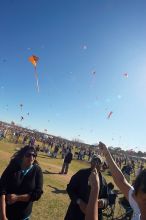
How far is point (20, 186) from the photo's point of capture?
4895 millimetres

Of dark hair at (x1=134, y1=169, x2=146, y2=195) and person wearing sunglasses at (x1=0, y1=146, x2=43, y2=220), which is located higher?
dark hair at (x1=134, y1=169, x2=146, y2=195)

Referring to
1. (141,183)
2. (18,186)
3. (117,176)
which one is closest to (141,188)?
(141,183)

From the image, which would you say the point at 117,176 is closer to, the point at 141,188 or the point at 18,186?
the point at 141,188

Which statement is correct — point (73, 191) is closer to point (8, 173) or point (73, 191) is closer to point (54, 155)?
point (8, 173)

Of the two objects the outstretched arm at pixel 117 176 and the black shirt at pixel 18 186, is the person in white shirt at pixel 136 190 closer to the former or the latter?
the outstretched arm at pixel 117 176

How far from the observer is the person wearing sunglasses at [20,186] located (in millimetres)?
4812

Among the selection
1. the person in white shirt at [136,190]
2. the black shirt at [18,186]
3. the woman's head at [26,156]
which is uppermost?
the woman's head at [26,156]

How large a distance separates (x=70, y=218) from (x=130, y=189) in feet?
8.89

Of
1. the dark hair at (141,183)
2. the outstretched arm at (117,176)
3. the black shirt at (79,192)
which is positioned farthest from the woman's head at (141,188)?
the black shirt at (79,192)

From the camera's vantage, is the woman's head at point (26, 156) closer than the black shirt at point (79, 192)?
Yes

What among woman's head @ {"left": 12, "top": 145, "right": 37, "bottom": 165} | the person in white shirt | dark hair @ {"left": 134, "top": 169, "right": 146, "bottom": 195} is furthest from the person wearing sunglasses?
dark hair @ {"left": 134, "top": 169, "right": 146, "bottom": 195}

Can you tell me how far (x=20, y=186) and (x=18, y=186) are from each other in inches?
1.5

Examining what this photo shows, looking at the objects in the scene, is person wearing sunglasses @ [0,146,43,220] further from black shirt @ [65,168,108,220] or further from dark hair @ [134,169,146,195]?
dark hair @ [134,169,146,195]

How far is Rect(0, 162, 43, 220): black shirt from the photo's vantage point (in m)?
4.85
